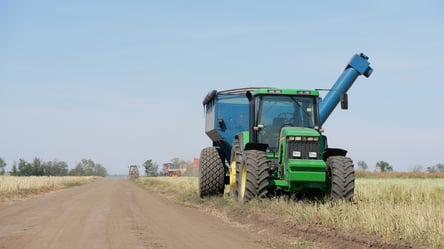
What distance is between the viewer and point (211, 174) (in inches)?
624

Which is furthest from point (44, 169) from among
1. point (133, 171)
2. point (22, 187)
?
point (22, 187)

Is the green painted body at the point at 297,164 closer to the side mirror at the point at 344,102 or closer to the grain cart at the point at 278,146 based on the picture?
the grain cart at the point at 278,146

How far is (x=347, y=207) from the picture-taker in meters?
9.59

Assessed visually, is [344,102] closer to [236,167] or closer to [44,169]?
[236,167]

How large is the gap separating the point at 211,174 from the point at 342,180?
5.50 meters

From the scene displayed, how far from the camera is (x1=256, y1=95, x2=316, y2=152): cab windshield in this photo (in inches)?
508

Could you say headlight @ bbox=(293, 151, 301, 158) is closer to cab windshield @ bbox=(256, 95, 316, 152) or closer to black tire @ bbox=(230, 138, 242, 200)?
cab windshield @ bbox=(256, 95, 316, 152)

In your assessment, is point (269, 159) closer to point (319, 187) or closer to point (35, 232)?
point (319, 187)

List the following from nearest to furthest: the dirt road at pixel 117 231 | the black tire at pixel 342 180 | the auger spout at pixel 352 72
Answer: the dirt road at pixel 117 231 → the black tire at pixel 342 180 → the auger spout at pixel 352 72

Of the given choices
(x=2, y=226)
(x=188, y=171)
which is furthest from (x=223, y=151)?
(x=188, y=171)

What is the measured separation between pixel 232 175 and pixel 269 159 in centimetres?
231

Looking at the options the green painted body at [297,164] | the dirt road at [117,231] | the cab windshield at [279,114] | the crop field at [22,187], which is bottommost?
the dirt road at [117,231]

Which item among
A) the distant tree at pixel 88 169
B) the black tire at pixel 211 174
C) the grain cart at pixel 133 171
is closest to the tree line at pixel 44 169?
the distant tree at pixel 88 169

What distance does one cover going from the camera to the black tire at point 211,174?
1579 centimetres
